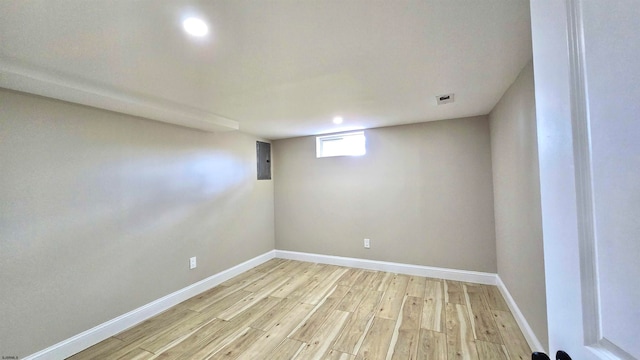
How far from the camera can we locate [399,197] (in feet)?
11.3

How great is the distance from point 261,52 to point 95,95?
1.42 metres

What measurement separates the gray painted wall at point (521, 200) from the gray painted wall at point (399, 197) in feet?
1.13

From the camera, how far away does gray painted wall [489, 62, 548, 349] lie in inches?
65.4

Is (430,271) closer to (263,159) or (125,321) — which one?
(263,159)

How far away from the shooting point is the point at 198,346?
1990 millimetres

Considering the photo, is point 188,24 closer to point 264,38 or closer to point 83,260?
point 264,38

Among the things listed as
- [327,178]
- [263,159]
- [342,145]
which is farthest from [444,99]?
[263,159]

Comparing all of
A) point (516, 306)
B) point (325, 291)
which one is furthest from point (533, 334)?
point (325, 291)

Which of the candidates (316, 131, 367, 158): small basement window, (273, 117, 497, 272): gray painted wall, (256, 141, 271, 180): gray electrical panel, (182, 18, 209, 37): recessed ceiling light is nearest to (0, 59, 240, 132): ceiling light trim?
(182, 18, 209, 37): recessed ceiling light

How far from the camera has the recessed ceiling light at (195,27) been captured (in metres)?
1.19

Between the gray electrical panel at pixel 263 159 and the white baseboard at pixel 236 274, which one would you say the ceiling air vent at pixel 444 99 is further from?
the gray electrical panel at pixel 263 159

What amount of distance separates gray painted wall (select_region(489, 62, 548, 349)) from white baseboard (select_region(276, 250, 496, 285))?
0.36 metres

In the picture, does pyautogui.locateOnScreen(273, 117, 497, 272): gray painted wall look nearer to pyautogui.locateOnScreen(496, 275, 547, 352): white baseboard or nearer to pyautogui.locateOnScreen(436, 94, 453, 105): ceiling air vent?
pyautogui.locateOnScreen(496, 275, 547, 352): white baseboard

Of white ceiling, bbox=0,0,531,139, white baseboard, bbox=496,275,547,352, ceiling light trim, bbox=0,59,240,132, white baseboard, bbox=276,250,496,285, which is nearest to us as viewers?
white ceiling, bbox=0,0,531,139
